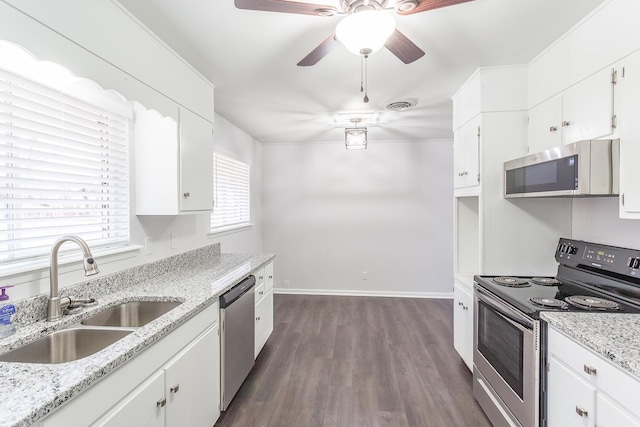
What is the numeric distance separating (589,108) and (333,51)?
5.25 feet

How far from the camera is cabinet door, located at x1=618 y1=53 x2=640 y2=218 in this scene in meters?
1.40

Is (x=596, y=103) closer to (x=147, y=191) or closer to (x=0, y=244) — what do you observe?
(x=147, y=191)

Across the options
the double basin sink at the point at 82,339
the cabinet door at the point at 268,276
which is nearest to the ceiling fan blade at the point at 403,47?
the double basin sink at the point at 82,339

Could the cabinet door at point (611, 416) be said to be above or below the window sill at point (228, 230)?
below

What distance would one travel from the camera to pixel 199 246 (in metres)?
2.87

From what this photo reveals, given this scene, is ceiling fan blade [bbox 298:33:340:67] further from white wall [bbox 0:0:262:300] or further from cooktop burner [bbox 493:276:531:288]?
cooktop burner [bbox 493:276:531:288]

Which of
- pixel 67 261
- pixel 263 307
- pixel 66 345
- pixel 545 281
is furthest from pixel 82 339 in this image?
pixel 545 281

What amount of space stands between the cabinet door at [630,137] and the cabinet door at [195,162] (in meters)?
2.61

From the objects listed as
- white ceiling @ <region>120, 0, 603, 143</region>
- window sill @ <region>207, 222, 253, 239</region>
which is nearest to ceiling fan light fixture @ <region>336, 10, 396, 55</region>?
white ceiling @ <region>120, 0, 603, 143</region>

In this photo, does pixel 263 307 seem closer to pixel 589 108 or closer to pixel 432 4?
pixel 432 4

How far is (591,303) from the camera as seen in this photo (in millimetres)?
1533

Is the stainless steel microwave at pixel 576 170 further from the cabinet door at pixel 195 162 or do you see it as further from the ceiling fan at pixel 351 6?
the cabinet door at pixel 195 162

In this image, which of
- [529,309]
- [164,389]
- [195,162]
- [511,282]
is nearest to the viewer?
[164,389]

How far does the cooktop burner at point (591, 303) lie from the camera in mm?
1479
